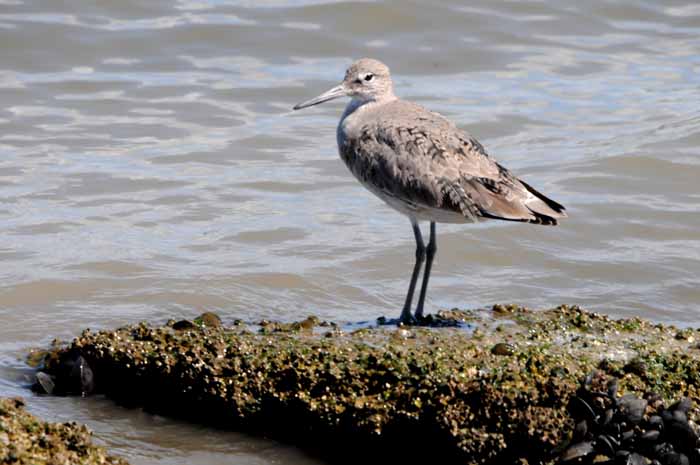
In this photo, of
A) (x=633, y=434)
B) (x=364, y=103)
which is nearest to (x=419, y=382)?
(x=633, y=434)

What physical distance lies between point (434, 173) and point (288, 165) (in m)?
3.69

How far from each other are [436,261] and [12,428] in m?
4.23

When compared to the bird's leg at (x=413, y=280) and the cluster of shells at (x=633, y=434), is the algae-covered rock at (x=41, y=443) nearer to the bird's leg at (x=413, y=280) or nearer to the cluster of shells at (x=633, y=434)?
the cluster of shells at (x=633, y=434)

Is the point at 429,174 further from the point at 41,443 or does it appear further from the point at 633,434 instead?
the point at 41,443

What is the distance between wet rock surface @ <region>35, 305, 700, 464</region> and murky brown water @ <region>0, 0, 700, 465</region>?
15 centimetres

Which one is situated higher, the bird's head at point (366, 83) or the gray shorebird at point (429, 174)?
the bird's head at point (366, 83)

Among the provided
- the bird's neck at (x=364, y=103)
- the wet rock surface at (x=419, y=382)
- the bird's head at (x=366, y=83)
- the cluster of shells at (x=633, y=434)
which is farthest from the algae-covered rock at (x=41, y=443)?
the bird's head at (x=366, y=83)

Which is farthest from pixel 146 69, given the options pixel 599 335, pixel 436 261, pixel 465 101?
pixel 599 335

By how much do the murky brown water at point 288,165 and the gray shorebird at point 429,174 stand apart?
3.43 ft

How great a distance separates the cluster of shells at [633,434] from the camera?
13.9 feet

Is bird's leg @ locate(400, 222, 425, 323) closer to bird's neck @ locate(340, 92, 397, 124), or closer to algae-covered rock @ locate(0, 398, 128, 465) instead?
bird's neck @ locate(340, 92, 397, 124)

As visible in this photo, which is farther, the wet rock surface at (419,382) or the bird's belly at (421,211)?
the bird's belly at (421,211)

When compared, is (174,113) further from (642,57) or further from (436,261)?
(642,57)

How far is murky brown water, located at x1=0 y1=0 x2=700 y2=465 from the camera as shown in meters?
7.02
